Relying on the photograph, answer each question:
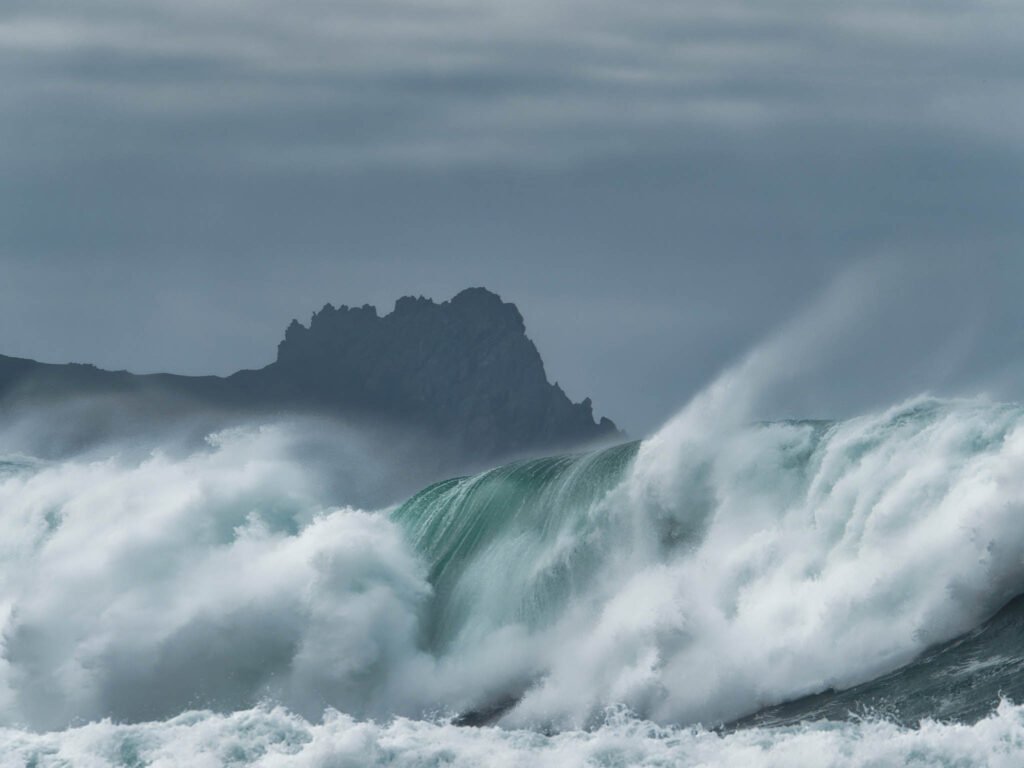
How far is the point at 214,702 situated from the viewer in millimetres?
37719

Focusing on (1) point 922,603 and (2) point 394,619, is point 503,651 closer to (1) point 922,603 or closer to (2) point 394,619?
(2) point 394,619

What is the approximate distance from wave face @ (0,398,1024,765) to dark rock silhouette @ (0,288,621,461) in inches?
3499

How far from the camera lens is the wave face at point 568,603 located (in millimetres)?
30047

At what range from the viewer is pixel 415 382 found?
147750 mm

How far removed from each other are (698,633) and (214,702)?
8.87m

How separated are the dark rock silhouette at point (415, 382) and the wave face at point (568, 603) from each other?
88.9m

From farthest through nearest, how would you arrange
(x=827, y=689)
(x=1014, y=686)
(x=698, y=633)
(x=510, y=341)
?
(x=510, y=341), (x=698, y=633), (x=827, y=689), (x=1014, y=686)

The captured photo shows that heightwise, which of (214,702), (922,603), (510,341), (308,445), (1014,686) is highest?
(510,341)

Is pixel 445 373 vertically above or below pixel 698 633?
above

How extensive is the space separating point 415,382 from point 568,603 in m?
111

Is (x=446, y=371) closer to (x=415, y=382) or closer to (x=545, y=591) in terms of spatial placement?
(x=415, y=382)

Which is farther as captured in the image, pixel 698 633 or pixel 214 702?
pixel 214 702

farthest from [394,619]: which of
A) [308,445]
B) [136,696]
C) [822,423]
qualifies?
[308,445]

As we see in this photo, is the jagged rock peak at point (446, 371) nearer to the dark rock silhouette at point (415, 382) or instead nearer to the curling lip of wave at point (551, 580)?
the dark rock silhouette at point (415, 382)
